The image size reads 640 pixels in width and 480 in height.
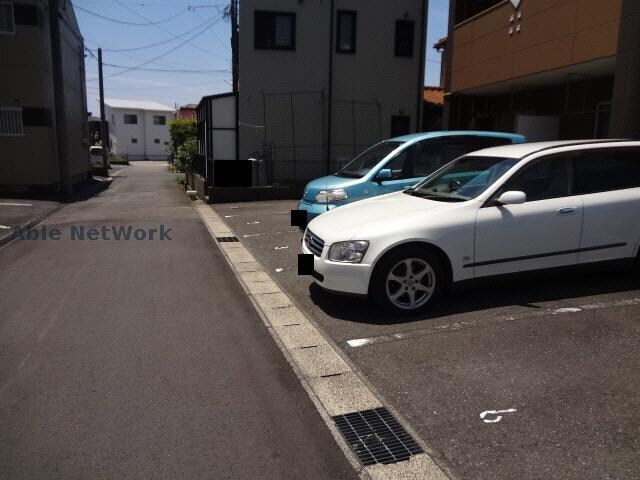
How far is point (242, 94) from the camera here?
17.4 meters

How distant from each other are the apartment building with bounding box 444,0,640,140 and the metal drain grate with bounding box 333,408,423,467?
7.94m

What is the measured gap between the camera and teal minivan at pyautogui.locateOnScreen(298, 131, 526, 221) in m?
7.76

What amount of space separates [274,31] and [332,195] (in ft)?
38.1

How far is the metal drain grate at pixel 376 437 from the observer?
9.79ft

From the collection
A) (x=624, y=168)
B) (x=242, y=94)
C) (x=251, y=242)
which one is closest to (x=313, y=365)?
(x=624, y=168)

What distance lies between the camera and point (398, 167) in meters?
7.95

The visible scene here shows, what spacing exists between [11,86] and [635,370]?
18.2 m

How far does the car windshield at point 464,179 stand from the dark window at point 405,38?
45.8ft

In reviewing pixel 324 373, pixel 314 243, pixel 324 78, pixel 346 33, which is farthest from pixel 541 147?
pixel 346 33

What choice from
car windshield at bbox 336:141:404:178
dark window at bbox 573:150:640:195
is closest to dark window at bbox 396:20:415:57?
car windshield at bbox 336:141:404:178

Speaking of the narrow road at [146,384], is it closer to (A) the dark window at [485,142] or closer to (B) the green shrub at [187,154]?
(A) the dark window at [485,142]

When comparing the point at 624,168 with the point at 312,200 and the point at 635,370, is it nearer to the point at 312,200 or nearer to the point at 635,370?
the point at 635,370

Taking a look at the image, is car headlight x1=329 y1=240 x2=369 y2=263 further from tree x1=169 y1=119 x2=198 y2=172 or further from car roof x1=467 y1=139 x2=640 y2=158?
tree x1=169 y1=119 x2=198 y2=172

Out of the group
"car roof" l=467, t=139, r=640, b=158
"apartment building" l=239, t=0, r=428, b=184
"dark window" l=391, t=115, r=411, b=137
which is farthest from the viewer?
"dark window" l=391, t=115, r=411, b=137
